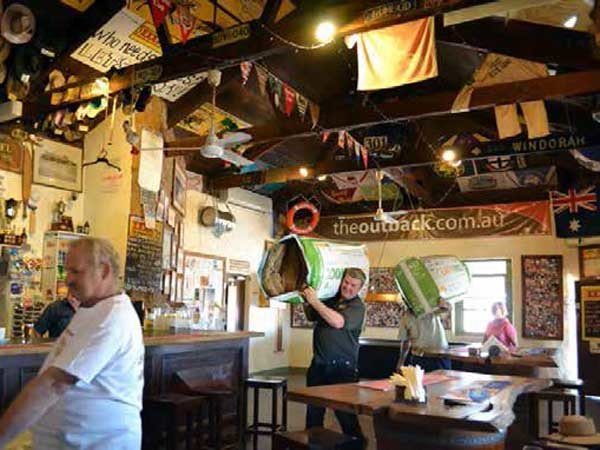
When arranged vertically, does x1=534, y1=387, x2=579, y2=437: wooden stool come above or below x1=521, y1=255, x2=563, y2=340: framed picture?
below

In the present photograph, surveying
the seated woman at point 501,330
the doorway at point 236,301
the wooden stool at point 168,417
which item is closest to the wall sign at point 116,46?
the wooden stool at point 168,417

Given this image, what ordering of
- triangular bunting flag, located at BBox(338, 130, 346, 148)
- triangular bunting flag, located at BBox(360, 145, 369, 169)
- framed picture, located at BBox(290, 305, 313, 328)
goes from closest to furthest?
1. triangular bunting flag, located at BBox(338, 130, 346, 148)
2. triangular bunting flag, located at BBox(360, 145, 369, 169)
3. framed picture, located at BBox(290, 305, 313, 328)

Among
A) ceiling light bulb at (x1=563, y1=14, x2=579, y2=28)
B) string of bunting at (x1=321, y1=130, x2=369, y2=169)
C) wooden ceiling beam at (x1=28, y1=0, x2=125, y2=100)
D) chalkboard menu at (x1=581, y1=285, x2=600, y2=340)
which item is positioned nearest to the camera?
ceiling light bulb at (x1=563, y1=14, x2=579, y2=28)

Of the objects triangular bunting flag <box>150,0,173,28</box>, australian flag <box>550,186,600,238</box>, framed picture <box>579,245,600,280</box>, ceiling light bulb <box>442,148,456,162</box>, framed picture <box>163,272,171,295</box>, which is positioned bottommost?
framed picture <box>163,272,171,295</box>

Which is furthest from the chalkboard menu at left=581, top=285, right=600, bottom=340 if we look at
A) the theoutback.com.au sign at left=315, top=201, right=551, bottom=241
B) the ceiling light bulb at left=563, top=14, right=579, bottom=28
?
the ceiling light bulb at left=563, top=14, right=579, bottom=28

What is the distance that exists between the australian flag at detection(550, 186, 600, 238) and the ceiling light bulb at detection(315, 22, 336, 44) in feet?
19.5

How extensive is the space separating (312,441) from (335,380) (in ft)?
3.05

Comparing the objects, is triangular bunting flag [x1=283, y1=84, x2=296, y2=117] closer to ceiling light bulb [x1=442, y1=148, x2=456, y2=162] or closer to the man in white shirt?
ceiling light bulb [x1=442, y1=148, x2=456, y2=162]

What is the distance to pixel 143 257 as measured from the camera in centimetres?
697

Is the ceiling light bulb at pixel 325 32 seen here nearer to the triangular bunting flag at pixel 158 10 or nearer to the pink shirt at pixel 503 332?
the triangular bunting flag at pixel 158 10

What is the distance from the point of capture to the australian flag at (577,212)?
862 centimetres

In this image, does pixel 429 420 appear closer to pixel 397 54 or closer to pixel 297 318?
pixel 397 54

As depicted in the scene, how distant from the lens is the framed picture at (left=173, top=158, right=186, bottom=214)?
25.6 ft

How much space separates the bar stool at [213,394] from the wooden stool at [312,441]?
1.34 m
